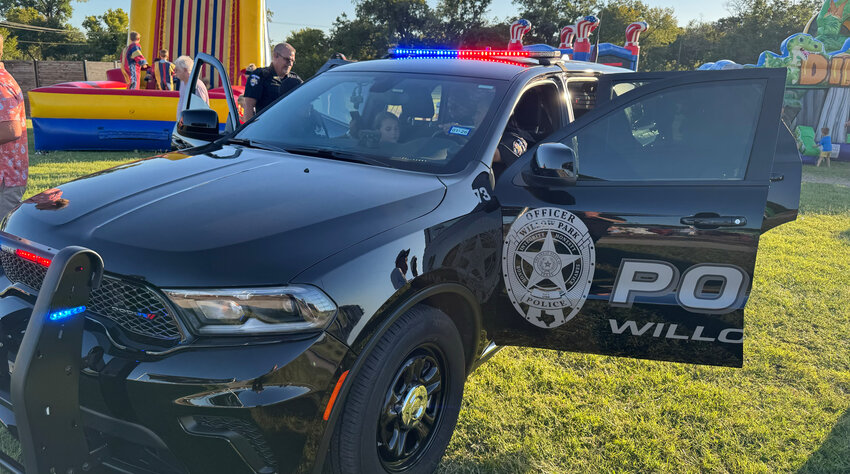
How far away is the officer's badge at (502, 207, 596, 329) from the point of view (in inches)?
105

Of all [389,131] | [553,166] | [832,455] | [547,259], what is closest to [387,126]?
[389,131]

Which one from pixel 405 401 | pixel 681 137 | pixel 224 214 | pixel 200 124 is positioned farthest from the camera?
pixel 200 124

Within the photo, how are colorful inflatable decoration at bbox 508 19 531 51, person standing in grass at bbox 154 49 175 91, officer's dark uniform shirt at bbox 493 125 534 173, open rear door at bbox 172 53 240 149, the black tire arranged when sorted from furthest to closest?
colorful inflatable decoration at bbox 508 19 531 51, person standing in grass at bbox 154 49 175 91, open rear door at bbox 172 53 240 149, officer's dark uniform shirt at bbox 493 125 534 173, the black tire

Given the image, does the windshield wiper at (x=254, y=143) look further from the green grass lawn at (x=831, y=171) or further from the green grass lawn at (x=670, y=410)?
the green grass lawn at (x=831, y=171)

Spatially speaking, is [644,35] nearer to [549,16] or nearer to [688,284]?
[549,16]

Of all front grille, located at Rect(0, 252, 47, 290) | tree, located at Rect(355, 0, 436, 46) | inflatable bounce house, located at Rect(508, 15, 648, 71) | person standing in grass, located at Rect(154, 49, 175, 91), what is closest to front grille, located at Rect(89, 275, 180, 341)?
front grille, located at Rect(0, 252, 47, 290)

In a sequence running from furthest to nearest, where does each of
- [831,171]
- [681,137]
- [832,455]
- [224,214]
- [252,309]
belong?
[831,171] → [681,137] → [832,455] → [224,214] → [252,309]

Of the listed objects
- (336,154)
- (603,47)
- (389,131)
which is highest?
A: (603,47)

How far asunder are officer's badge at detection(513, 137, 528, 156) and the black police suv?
→ 1cm

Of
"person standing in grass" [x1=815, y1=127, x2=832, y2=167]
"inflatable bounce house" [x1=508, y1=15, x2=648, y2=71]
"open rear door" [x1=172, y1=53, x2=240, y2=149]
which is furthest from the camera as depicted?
"inflatable bounce house" [x1=508, y1=15, x2=648, y2=71]

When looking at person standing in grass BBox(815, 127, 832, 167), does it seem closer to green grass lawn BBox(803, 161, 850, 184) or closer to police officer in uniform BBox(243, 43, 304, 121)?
green grass lawn BBox(803, 161, 850, 184)

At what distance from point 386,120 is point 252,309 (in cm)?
157

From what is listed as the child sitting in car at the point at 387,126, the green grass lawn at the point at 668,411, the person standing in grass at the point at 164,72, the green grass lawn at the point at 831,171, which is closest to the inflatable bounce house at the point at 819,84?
the green grass lawn at the point at 831,171

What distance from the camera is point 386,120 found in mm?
3102
